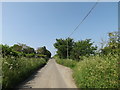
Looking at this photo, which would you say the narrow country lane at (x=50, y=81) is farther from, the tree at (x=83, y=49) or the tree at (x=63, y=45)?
the tree at (x=63, y=45)

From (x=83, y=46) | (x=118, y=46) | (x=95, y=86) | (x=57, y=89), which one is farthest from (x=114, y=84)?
(x=83, y=46)

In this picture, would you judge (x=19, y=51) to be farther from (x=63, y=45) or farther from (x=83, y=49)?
(x=83, y=49)

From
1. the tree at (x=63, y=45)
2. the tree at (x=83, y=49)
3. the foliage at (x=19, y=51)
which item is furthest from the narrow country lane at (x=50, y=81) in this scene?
the tree at (x=63, y=45)

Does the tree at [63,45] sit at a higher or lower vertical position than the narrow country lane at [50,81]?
higher

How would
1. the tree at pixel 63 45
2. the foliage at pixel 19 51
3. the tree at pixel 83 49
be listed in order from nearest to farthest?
1. the foliage at pixel 19 51
2. the tree at pixel 83 49
3. the tree at pixel 63 45

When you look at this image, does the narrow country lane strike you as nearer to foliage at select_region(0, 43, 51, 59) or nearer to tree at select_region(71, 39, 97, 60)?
foliage at select_region(0, 43, 51, 59)

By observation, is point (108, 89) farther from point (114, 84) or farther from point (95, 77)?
point (95, 77)

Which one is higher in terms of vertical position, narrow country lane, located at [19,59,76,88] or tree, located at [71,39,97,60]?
tree, located at [71,39,97,60]

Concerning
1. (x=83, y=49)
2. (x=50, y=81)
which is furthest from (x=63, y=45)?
(x=50, y=81)

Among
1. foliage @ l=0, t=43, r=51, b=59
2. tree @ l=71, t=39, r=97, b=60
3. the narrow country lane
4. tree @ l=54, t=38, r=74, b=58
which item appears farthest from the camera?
tree @ l=54, t=38, r=74, b=58

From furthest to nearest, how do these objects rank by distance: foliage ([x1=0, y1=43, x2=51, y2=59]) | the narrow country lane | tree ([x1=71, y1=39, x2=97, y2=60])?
tree ([x1=71, y1=39, x2=97, y2=60]) < foliage ([x1=0, y1=43, x2=51, y2=59]) < the narrow country lane

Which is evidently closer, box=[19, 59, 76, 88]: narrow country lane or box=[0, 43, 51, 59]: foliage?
box=[19, 59, 76, 88]: narrow country lane

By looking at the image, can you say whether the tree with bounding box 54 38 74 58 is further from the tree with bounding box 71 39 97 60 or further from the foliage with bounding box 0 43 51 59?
the foliage with bounding box 0 43 51 59

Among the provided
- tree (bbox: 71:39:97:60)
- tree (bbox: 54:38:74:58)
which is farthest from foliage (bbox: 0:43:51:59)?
tree (bbox: 71:39:97:60)
